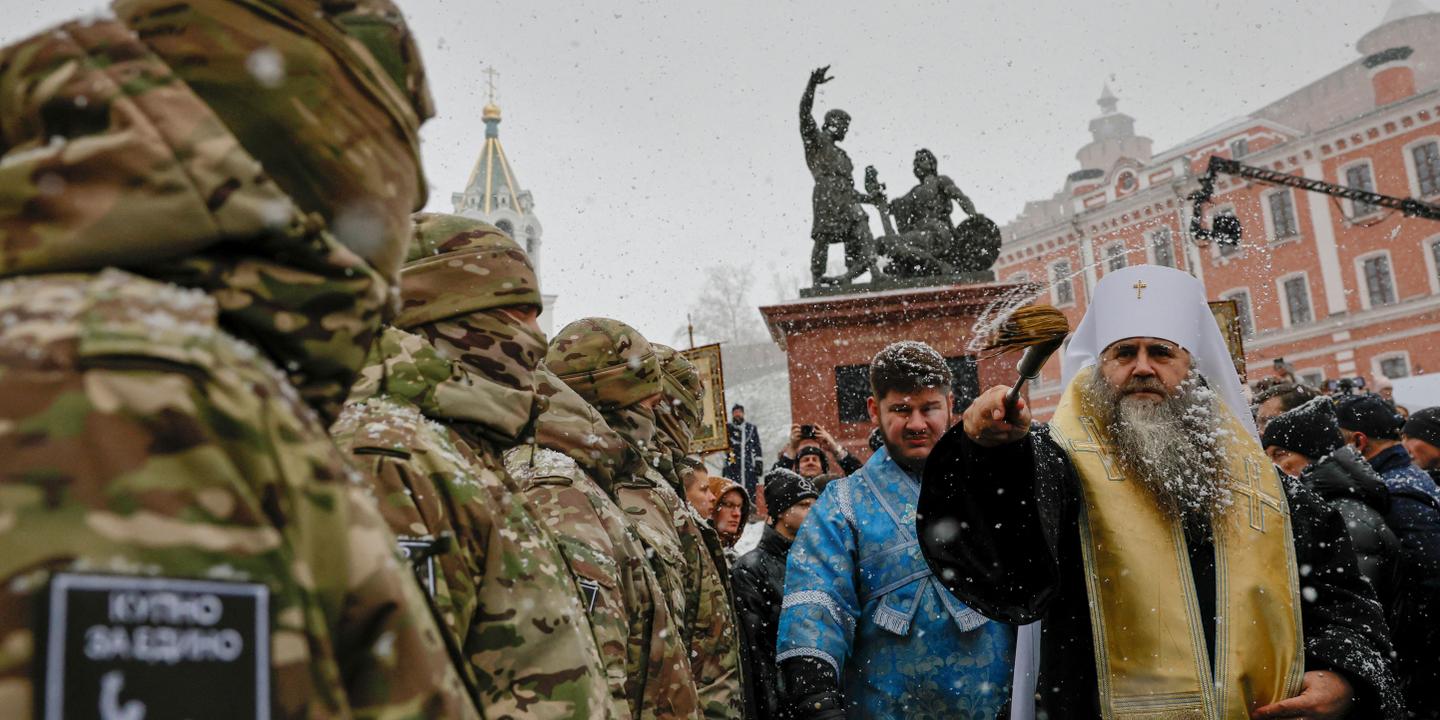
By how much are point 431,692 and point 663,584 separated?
2.62 metres

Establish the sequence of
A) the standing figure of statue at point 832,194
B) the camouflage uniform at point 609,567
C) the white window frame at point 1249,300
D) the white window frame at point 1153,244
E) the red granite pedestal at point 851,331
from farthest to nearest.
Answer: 1. the white window frame at point 1249,300
2. the white window frame at point 1153,244
3. the standing figure of statue at point 832,194
4. the red granite pedestal at point 851,331
5. the camouflage uniform at point 609,567

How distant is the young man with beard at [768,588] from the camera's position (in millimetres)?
4832

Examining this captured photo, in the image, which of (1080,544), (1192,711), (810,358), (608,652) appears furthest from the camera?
(810,358)

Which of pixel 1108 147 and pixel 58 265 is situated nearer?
pixel 58 265

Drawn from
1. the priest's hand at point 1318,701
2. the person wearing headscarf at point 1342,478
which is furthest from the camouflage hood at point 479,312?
the person wearing headscarf at point 1342,478

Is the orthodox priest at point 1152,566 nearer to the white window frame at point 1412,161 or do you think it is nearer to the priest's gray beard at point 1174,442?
the priest's gray beard at point 1174,442

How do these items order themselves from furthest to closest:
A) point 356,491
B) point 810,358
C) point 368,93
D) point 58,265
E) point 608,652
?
point 810,358, point 608,652, point 368,93, point 356,491, point 58,265

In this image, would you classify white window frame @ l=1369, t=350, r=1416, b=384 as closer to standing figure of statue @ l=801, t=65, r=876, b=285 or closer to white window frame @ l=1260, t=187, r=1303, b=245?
white window frame @ l=1260, t=187, r=1303, b=245

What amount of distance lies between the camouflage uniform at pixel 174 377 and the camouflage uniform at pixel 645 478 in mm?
2957

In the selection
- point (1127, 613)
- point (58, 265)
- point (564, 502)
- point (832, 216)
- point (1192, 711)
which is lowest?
point (1192, 711)

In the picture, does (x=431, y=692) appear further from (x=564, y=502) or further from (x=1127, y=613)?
(x=1127, y=613)

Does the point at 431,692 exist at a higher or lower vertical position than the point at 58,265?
lower

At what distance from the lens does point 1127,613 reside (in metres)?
3.27

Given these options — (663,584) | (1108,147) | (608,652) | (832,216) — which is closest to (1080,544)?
(663,584)
